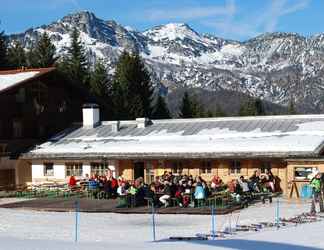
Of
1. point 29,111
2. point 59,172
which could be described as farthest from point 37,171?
point 29,111

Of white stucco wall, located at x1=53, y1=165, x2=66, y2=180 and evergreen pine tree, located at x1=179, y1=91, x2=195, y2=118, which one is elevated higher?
evergreen pine tree, located at x1=179, y1=91, x2=195, y2=118

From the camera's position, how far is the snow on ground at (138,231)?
16.4m

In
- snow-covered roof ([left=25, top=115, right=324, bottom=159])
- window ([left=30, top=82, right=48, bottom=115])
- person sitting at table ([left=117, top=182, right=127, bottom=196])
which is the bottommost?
person sitting at table ([left=117, top=182, right=127, bottom=196])

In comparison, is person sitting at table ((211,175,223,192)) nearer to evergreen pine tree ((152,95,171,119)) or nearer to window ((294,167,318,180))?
window ((294,167,318,180))

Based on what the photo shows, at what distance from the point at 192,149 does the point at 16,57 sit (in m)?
38.3

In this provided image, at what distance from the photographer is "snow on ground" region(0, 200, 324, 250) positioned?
1639 cm

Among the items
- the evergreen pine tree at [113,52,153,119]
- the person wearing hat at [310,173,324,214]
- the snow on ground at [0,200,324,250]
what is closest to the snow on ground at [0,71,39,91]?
the snow on ground at [0,200,324,250]

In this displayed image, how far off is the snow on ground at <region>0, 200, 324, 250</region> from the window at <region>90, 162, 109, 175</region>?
874 cm

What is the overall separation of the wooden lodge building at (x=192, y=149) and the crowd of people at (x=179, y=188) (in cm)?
129

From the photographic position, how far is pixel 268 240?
57.9 ft

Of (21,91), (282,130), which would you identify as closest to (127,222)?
(282,130)

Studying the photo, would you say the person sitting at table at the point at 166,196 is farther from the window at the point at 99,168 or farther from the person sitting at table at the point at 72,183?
the window at the point at 99,168

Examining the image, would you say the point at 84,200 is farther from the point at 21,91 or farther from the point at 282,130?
the point at 21,91

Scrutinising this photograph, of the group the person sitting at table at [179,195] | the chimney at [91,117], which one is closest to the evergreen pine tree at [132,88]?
the chimney at [91,117]
